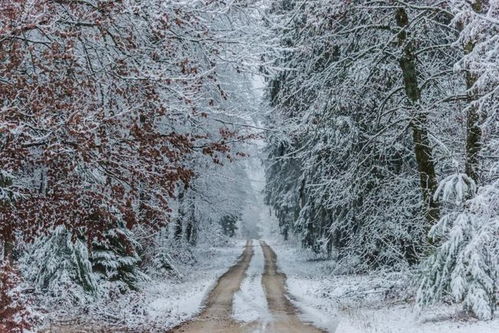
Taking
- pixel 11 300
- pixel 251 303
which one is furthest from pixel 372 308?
pixel 11 300

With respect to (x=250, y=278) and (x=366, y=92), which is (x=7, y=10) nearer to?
(x=366, y=92)

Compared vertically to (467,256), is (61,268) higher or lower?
lower

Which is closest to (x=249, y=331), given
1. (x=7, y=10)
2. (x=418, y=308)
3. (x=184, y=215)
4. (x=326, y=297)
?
(x=418, y=308)

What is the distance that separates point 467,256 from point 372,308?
192 inches

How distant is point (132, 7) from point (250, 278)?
20.3m

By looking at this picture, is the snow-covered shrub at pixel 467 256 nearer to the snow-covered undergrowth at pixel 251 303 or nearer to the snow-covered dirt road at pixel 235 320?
the snow-covered dirt road at pixel 235 320

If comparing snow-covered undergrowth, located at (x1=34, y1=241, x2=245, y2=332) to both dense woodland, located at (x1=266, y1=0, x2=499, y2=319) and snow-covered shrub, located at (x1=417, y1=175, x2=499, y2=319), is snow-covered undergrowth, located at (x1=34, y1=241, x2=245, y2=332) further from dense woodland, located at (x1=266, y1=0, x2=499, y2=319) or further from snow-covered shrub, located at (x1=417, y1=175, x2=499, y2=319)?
snow-covered shrub, located at (x1=417, y1=175, x2=499, y2=319)

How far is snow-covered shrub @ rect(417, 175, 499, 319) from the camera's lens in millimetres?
8898

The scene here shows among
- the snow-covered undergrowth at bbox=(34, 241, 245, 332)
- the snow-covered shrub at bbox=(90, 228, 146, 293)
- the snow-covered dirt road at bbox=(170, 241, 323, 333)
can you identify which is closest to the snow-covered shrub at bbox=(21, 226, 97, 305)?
the snow-covered undergrowth at bbox=(34, 241, 245, 332)

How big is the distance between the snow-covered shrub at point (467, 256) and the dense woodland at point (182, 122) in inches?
1.3

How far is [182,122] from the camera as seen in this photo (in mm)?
11000

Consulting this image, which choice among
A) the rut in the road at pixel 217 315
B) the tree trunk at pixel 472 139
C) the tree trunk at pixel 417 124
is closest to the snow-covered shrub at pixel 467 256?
the tree trunk at pixel 472 139

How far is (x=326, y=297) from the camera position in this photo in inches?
705

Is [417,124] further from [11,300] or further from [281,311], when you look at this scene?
[11,300]
